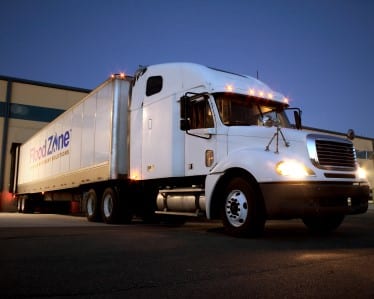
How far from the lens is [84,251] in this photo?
5.30 metres

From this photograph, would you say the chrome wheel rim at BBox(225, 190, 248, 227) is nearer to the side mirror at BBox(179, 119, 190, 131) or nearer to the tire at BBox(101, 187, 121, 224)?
the side mirror at BBox(179, 119, 190, 131)

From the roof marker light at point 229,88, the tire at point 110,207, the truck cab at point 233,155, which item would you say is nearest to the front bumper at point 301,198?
the truck cab at point 233,155

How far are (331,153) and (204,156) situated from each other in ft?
7.83

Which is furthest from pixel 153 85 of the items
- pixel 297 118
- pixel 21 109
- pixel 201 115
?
pixel 21 109

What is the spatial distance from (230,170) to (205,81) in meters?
2.04

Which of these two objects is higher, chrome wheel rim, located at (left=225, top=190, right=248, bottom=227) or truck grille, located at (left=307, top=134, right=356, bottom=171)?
truck grille, located at (left=307, top=134, right=356, bottom=171)

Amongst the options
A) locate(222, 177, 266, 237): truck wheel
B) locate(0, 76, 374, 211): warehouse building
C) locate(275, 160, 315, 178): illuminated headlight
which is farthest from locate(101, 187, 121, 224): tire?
locate(0, 76, 374, 211): warehouse building

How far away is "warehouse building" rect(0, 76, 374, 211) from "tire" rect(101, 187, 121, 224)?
1567 cm

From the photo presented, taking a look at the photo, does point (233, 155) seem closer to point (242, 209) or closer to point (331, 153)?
point (242, 209)

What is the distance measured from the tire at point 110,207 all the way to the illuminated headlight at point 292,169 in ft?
17.1

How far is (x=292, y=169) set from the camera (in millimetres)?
6613

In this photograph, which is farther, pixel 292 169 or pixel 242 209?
pixel 242 209

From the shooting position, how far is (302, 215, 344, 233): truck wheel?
816cm

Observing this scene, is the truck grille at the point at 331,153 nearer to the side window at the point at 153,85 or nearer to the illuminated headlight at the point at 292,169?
the illuminated headlight at the point at 292,169
